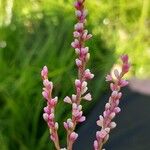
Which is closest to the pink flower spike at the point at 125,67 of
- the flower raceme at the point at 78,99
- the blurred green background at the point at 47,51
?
the flower raceme at the point at 78,99

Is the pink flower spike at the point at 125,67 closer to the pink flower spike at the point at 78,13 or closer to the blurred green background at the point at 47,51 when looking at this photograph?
the pink flower spike at the point at 78,13

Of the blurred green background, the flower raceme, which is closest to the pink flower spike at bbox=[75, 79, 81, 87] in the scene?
the flower raceme

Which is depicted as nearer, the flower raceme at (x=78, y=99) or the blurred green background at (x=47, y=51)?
the flower raceme at (x=78, y=99)

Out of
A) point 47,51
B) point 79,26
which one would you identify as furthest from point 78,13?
point 47,51

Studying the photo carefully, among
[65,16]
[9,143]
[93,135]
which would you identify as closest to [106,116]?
[93,135]

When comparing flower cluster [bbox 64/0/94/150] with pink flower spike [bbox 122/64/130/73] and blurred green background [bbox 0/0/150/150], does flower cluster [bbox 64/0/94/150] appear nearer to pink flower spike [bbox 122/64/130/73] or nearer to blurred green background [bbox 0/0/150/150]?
pink flower spike [bbox 122/64/130/73]

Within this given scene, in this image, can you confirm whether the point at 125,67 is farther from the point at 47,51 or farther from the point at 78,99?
the point at 47,51

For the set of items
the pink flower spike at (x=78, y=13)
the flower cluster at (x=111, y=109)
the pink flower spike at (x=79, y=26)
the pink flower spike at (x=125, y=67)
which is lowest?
the flower cluster at (x=111, y=109)

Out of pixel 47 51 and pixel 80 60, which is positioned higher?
pixel 47 51
